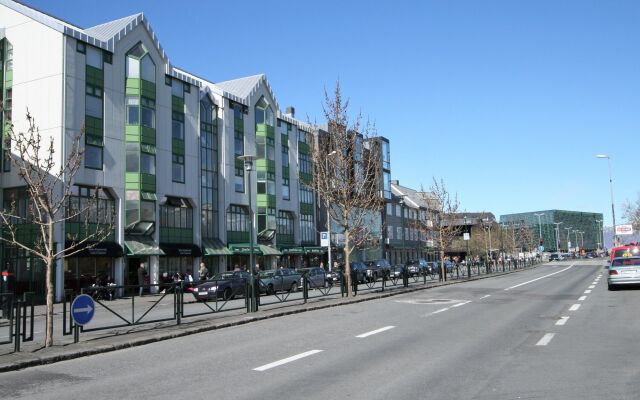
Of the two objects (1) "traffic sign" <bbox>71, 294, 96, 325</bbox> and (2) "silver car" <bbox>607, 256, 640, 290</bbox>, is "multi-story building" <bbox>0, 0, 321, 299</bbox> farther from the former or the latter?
(1) "traffic sign" <bbox>71, 294, 96, 325</bbox>

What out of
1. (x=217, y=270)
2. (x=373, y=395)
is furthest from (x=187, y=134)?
(x=373, y=395)

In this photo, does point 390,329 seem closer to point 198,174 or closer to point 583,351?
point 583,351

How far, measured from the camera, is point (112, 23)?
38531mm

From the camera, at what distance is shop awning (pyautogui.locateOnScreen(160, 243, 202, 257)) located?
3784cm

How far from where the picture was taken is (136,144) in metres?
36.0

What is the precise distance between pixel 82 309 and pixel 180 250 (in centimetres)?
2683

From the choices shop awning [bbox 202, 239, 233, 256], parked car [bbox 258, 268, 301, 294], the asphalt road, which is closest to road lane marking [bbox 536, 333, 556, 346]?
the asphalt road

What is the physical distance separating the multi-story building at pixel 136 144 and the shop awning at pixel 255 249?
121 mm

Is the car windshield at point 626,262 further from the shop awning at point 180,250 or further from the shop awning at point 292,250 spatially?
the shop awning at point 292,250

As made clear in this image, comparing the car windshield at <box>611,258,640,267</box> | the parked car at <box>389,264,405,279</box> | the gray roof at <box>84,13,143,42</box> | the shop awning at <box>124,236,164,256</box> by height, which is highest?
the gray roof at <box>84,13,143,42</box>

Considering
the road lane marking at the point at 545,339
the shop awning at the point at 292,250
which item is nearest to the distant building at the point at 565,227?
the shop awning at the point at 292,250

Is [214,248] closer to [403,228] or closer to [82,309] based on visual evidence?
[82,309]

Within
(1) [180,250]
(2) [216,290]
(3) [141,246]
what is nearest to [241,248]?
(1) [180,250]

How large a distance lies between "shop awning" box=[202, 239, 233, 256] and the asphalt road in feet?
88.6
